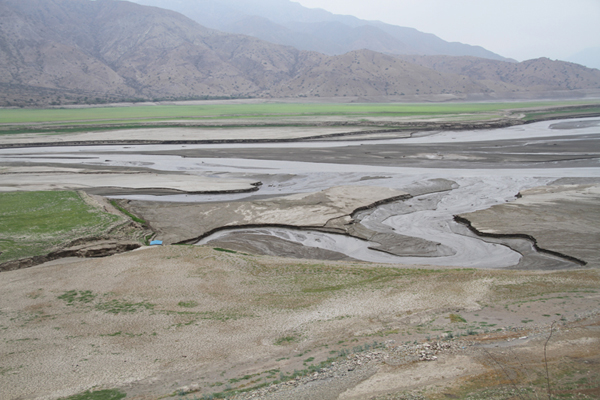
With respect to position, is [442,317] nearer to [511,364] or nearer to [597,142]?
[511,364]

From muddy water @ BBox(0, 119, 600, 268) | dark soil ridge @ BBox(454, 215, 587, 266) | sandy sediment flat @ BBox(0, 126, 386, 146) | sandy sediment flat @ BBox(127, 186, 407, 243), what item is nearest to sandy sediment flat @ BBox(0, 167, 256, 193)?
muddy water @ BBox(0, 119, 600, 268)

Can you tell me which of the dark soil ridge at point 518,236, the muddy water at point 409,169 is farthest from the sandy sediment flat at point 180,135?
the dark soil ridge at point 518,236

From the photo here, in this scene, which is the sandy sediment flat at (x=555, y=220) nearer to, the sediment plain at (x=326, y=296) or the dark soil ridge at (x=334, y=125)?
the sediment plain at (x=326, y=296)

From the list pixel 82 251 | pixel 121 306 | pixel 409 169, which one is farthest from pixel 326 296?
pixel 409 169

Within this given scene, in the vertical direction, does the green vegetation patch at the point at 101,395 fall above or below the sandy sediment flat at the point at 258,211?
below

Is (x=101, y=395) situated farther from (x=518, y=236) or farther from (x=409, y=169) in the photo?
(x=409, y=169)

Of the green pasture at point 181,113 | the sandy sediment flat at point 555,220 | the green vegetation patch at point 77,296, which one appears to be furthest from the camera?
the green pasture at point 181,113

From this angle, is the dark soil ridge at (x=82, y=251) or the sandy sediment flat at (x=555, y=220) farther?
the sandy sediment flat at (x=555, y=220)
